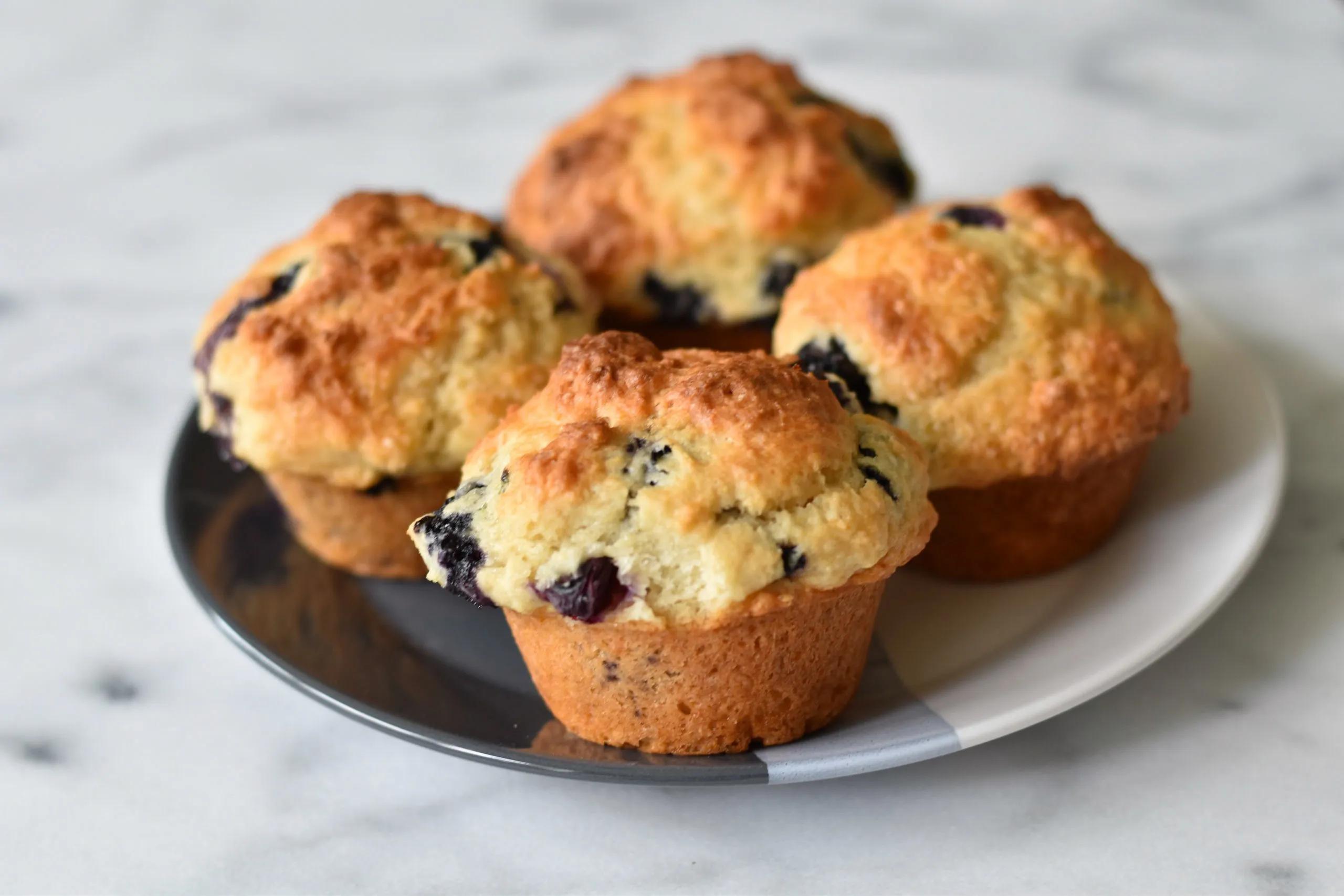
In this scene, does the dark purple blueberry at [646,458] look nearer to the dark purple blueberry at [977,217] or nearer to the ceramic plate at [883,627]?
the ceramic plate at [883,627]

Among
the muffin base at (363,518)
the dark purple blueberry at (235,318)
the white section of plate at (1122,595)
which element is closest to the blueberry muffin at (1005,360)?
the white section of plate at (1122,595)

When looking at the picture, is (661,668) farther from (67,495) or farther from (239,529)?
(67,495)

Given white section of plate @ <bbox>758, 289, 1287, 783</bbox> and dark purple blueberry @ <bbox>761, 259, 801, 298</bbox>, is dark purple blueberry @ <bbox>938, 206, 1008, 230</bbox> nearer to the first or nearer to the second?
dark purple blueberry @ <bbox>761, 259, 801, 298</bbox>

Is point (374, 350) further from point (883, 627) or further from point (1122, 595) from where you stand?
point (1122, 595)

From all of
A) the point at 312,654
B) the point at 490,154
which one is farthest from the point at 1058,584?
the point at 490,154

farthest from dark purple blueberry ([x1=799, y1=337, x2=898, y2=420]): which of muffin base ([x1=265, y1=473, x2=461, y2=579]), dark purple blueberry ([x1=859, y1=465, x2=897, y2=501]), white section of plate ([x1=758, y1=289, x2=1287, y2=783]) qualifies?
muffin base ([x1=265, y1=473, x2=461, y2=579])

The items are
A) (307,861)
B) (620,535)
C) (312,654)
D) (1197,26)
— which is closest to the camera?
(620,535)
